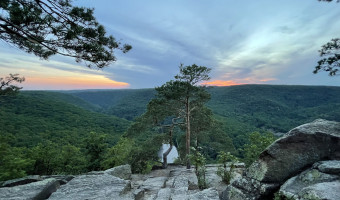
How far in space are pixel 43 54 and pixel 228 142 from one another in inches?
746

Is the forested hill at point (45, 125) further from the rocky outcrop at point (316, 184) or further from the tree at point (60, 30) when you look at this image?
the rocky outcrop at point (316, 184)

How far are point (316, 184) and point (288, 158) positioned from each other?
5.53 feet

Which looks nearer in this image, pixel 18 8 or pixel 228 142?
pixel 18 8

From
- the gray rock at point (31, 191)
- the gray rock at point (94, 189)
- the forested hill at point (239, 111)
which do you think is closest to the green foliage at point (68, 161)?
the gray rock at point (31, 191)

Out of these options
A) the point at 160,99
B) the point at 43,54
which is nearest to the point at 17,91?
the point at 43,54

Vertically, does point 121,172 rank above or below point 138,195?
below

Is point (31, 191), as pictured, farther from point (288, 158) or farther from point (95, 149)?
point (95, 149)

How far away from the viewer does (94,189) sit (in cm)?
770

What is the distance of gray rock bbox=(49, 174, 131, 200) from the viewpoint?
7.00 metres

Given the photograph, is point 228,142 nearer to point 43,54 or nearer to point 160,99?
point 160,99

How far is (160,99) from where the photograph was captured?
17.2 m

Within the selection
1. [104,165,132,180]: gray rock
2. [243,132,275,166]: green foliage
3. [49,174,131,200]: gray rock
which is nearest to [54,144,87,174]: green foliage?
[104,165,132,180]: gray rock

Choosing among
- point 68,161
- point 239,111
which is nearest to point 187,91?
point 68,161

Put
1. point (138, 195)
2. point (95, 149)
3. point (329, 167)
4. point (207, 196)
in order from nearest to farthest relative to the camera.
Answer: point (329, 167) < point (207, 196) < point (138, 195) < point (95, 149)
